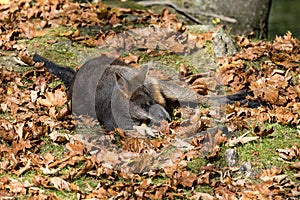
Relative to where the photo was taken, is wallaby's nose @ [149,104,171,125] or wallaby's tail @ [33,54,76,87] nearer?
wallaby's nose @ [149,104,171,125]

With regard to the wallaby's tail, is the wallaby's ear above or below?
above

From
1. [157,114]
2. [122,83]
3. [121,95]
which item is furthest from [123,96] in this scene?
[157,114]

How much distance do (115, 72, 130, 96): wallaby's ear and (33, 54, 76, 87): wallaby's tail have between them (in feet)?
2.58

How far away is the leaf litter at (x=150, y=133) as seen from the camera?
4.84m

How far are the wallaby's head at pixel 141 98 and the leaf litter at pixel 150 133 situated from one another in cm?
17

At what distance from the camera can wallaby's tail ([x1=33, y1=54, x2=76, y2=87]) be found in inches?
260

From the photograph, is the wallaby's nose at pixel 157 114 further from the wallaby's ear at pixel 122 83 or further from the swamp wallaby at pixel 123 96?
the wallaby's ear at pixel 122 83

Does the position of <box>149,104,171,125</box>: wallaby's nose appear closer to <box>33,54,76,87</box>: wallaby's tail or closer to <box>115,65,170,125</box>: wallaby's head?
<box>115,65,170,125</box>: wallaby's head

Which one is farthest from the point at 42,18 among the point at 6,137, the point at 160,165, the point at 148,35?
the point at 160,165

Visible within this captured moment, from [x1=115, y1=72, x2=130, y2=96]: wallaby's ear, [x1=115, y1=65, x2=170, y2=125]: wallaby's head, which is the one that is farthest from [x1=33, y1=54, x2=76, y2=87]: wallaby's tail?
[x1=115, y1=65, x2=170, y2=125]: wallaby's head

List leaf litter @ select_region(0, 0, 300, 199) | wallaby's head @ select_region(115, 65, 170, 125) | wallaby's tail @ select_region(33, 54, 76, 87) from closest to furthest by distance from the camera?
leaf litter @ select_region(0, 0, 300, 199), wallaby's head @ select_region(115, 65, 170, 125), wallaby's tail @ select_region(33, 54, 76, 87)

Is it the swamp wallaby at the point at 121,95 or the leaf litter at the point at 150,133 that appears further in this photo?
the swamp wallaby at the point at 121,95

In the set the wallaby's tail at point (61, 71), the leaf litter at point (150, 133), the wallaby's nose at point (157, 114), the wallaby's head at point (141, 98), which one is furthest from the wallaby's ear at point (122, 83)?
the wallaby's tail at point (61, 71)

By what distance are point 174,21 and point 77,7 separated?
1.57 meters
